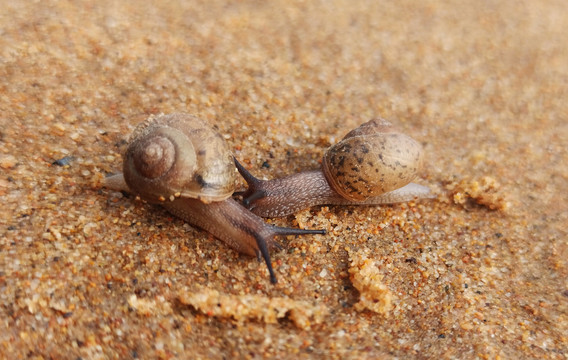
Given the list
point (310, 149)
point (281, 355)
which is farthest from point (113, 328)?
point (310, 149)

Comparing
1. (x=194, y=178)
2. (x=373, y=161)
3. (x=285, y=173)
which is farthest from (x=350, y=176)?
(x=194, y=178)

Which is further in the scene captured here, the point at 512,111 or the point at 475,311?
the point at 512,111

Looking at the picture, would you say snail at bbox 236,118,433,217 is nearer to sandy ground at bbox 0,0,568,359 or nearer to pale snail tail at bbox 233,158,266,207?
pale snail tail at bbox 233,158,266,207

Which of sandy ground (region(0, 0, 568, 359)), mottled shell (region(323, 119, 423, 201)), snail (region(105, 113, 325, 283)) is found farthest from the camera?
mottled shell (region(323, 119, 423, 201))

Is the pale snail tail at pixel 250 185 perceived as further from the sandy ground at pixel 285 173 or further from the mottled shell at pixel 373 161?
the mottled shell at pixel 373 161

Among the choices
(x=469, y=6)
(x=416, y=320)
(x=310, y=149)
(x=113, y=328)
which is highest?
(x=469, y=6)

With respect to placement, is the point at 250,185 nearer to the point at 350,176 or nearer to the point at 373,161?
the point at 350,176

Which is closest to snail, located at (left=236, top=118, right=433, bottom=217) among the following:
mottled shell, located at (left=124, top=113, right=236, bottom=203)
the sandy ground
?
the sandy ground

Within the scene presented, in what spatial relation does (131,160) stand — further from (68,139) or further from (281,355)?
(281,355)
